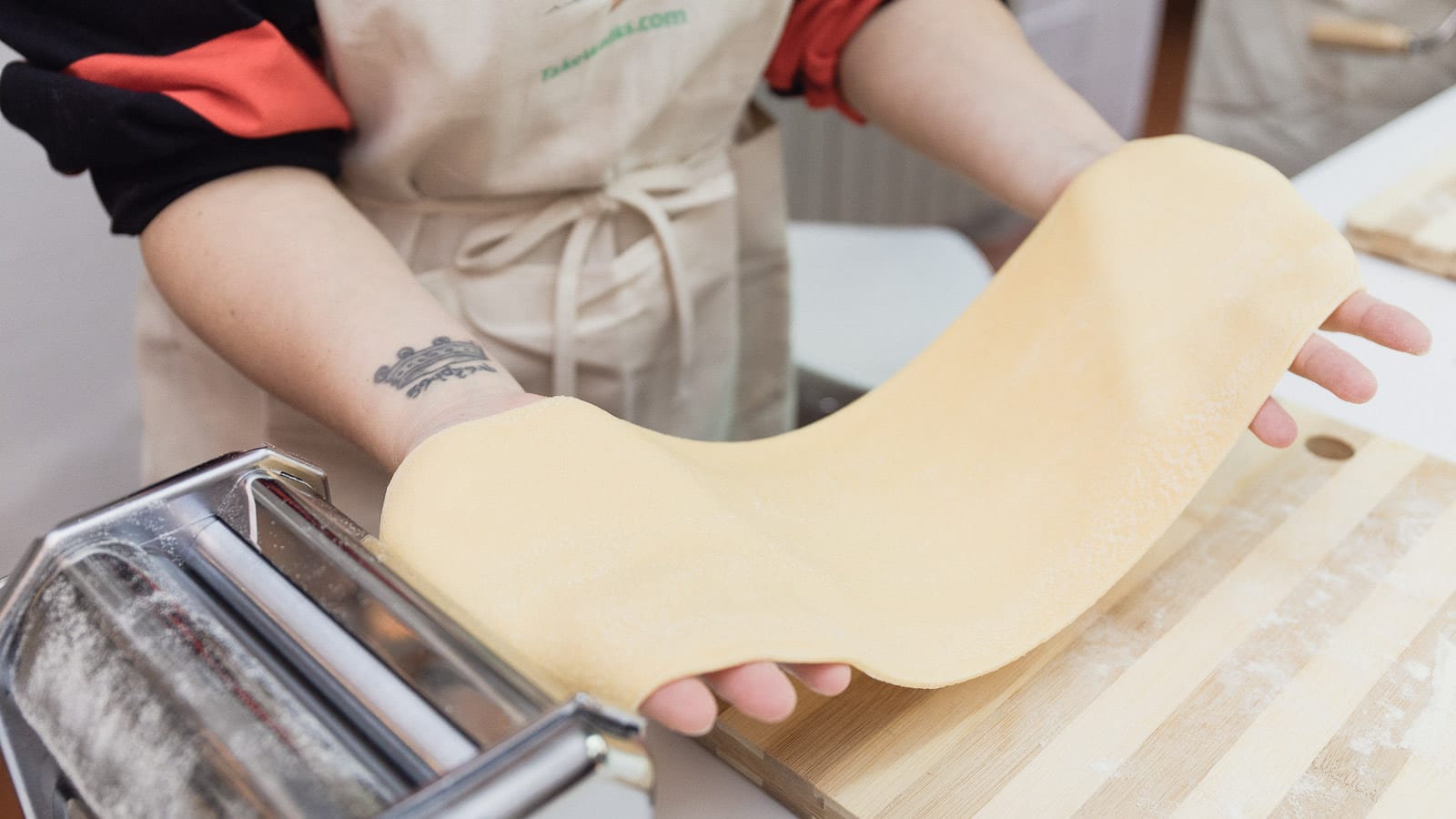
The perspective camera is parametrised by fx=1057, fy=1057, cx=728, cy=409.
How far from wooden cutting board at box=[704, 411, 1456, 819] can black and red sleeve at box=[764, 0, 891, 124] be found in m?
0.48

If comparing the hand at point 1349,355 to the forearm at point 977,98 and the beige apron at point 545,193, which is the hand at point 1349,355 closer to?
the forearm at point 977,98

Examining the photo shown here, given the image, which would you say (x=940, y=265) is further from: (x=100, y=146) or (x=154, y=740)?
(x=154, y=740)

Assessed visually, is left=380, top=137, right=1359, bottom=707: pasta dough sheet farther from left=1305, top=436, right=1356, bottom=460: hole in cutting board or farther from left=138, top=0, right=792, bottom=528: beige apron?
left=138, top=0, right=792, bottom=528: beige apron

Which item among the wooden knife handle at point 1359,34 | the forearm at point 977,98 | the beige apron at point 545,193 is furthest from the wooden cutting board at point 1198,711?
the wooden knife handle at point 1359,34

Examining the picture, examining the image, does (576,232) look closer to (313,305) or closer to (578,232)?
(578,232)

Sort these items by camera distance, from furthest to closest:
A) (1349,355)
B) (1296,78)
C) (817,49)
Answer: (1296,78)
(817,49)
(1349,355)

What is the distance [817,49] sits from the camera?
88 centimetres

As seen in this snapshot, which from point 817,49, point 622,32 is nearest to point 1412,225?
point 817,49

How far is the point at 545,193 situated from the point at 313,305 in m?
Answer: 0.26

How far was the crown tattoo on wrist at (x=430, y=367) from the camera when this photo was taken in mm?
532

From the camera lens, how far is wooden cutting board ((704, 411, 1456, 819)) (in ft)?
1.52

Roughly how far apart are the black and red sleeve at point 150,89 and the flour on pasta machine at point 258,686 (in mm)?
233

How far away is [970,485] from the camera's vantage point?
1.99ft

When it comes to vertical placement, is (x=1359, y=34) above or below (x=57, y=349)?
above
